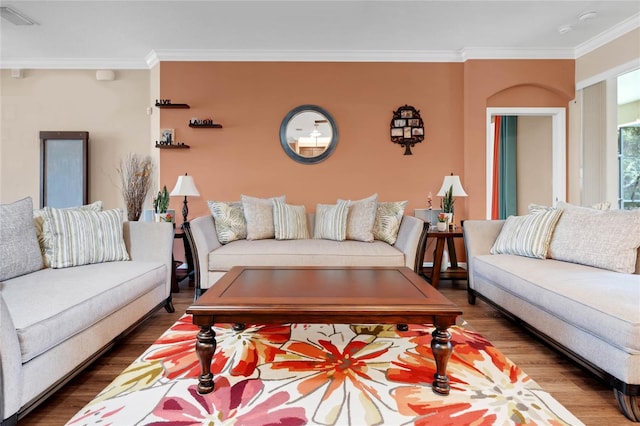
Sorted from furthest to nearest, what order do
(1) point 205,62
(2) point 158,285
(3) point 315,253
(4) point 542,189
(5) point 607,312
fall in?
(4) point 542,189, (1) point 205,62, (3) point 315,253, (2) point 158,285, (5) point 607,312

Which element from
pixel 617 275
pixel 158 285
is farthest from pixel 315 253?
pixel 617 275

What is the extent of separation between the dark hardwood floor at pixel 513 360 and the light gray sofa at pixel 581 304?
120mm

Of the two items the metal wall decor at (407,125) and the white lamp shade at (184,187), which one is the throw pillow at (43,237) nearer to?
the white lamp shade at (184,187)

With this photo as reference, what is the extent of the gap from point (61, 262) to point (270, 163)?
232 centimetres

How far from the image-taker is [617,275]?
187cm

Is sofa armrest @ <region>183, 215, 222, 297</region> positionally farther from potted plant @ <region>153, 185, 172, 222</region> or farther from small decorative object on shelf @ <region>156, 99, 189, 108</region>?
small decorative object on shelf @ <region>156, 99, 189, 108</region>

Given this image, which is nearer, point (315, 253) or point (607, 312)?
point (607, 312)

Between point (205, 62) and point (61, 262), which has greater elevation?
point (205, 62)

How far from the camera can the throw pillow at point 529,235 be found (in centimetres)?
240

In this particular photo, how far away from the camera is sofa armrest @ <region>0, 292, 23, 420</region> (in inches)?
44.3

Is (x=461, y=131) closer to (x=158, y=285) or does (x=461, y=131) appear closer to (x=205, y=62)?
(x=205, y=62)

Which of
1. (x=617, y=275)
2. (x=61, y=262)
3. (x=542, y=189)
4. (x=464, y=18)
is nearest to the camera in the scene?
(x=617, y=275)

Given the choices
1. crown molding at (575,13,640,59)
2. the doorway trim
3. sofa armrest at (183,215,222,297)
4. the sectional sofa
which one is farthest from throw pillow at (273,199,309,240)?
crown molding at (575,13,640,59)

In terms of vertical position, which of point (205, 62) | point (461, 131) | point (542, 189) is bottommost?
point (542, 189)
